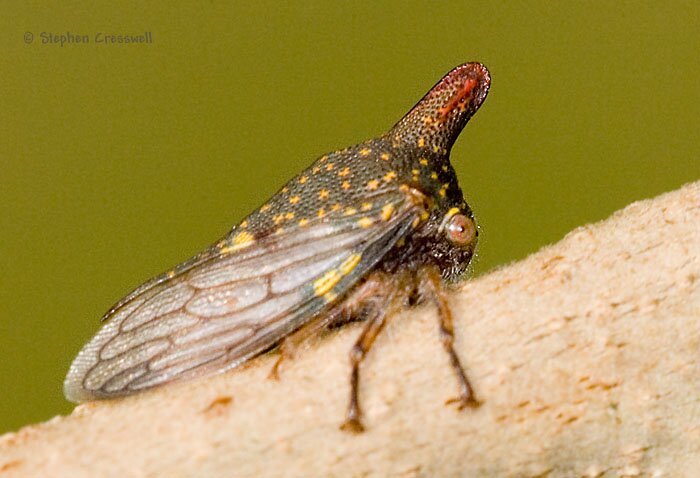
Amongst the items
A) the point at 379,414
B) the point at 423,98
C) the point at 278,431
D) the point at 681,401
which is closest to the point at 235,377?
the point at 278,431

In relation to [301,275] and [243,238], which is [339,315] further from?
[243,238]

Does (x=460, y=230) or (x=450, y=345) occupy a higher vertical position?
(x=460, y=230)

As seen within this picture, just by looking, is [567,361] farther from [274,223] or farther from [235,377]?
[274,223]

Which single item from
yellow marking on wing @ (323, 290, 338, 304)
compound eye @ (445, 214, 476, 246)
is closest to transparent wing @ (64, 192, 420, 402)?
yellow marking on wing @ (323, 290, 338, 304)

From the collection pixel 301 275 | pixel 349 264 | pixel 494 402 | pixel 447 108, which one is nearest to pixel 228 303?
pixel 301 275

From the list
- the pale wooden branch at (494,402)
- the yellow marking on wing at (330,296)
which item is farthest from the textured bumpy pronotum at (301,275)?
the pale wooden branch at (494,402)

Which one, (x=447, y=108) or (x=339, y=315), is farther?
(x=447, y=108)

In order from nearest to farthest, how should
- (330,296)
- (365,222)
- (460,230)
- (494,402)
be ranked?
(494,402) → (330,296) → (365,222) → (460,230)
